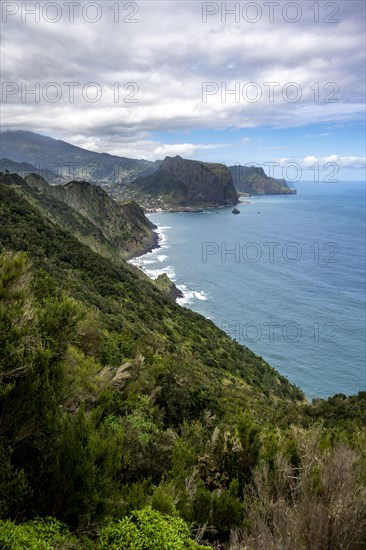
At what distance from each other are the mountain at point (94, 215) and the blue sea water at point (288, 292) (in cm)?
1006

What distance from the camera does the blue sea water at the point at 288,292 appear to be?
5956 centimetres

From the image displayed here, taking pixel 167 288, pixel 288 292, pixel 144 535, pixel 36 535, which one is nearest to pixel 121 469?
pixel 144 535

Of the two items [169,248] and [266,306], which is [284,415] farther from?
[169,248]

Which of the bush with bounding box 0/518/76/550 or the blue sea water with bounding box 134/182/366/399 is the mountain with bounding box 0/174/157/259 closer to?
the blue sea water with bounding box 134/182/366/399

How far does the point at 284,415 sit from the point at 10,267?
23.9m

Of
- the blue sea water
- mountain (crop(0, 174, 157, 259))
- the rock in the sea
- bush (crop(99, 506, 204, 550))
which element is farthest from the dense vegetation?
mountain (crop(0, 174, 157, 259))

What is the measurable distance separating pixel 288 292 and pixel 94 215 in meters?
74.2

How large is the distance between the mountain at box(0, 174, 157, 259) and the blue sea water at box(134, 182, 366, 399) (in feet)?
33.0

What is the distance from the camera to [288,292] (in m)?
86.8

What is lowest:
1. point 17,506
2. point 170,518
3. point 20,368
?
point 170,518

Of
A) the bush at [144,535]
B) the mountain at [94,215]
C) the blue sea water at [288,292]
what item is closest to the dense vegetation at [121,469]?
the bush at [144,535]

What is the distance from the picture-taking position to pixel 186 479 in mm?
12125

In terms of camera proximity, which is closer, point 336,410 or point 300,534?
point 300,534

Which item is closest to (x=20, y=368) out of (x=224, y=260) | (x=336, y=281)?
(x=336, y=281)
